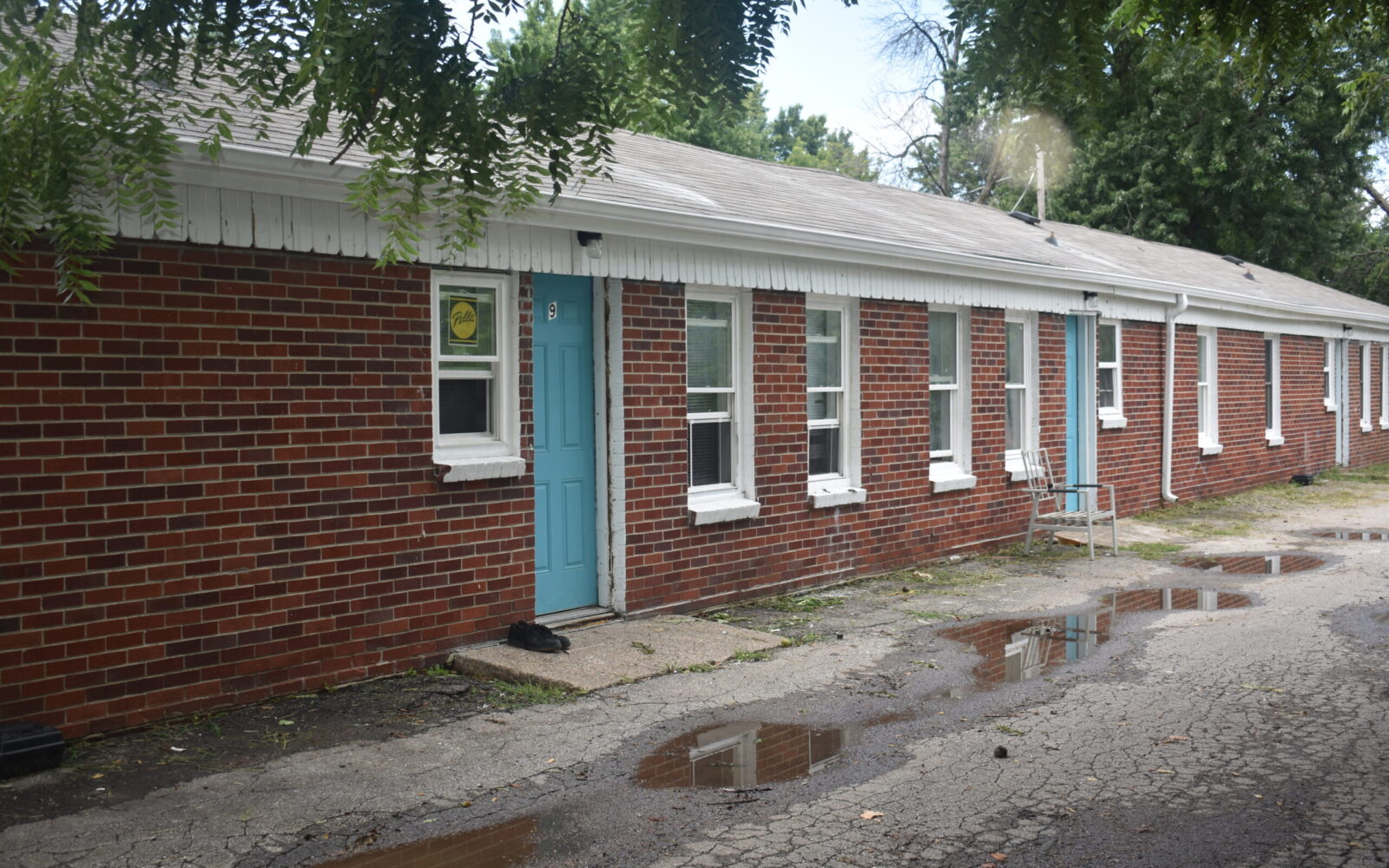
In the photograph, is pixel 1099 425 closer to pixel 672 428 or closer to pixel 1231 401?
pixel 1231 401

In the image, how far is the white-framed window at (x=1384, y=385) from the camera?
27.7m

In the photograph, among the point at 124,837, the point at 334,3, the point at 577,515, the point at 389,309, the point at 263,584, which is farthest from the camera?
the point at 577,515

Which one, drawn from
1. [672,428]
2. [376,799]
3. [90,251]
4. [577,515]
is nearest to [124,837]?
[376,799]

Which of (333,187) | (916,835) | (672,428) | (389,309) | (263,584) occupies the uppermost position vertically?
(333,187)

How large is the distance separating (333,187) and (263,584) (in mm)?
2321

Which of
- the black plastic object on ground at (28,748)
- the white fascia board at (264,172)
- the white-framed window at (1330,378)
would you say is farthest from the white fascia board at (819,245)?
the white-framed window at (1330,378)

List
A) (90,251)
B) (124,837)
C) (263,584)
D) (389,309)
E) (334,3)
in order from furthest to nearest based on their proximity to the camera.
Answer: (389,309), (263,584), (90,251), (124,837), (334,3)

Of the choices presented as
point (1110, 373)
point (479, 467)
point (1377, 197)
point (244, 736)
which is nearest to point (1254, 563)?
point (1110, 373)

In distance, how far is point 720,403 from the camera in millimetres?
10547

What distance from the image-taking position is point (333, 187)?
730 centimetres

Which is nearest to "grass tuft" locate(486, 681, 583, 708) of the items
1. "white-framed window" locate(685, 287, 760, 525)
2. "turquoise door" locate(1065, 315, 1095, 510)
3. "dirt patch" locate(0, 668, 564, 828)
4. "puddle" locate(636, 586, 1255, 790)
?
"dirt patch" locate(0, 668, 564, 828)

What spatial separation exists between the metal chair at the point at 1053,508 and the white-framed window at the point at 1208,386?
4.59 metres

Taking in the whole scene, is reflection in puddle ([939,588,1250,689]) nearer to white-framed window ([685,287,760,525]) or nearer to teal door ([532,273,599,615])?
white-framed window ([685,287,760,525])

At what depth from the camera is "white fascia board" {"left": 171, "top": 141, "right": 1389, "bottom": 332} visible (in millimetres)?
6758
